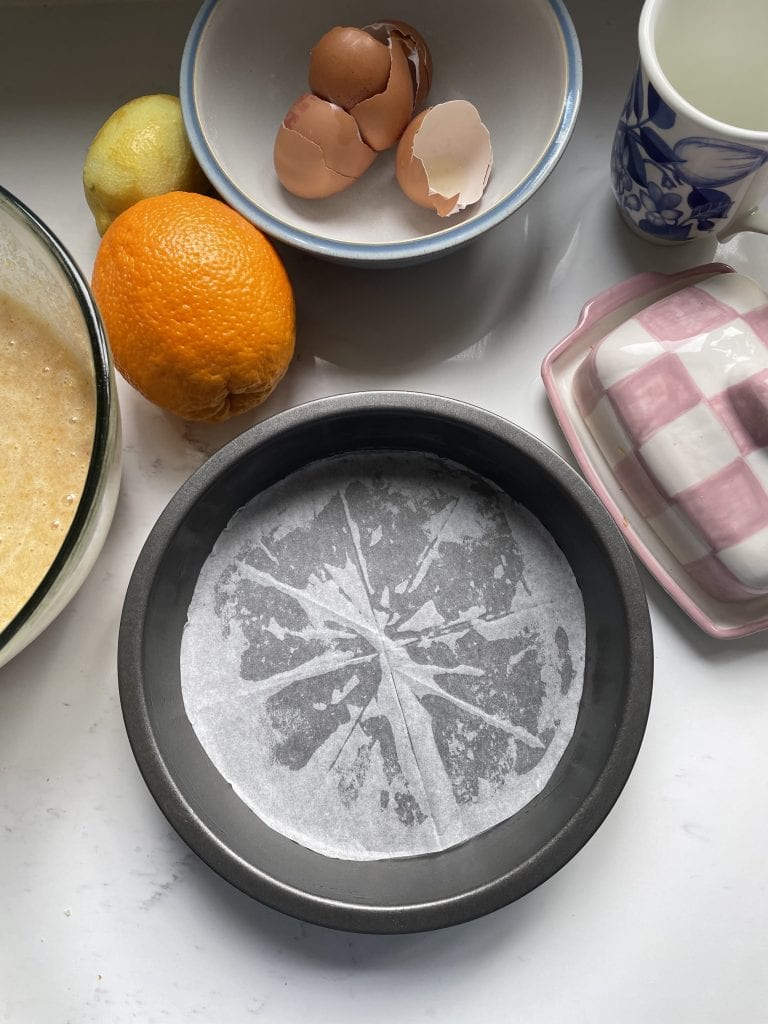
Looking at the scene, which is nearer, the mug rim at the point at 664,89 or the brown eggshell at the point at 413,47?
the mug rim at the point at 664,89

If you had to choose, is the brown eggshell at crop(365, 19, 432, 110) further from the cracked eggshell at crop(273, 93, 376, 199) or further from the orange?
the orange

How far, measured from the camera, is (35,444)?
67cm

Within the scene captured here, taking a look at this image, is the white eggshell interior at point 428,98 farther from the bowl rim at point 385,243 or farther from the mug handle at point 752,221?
the mug handle at point 752,221

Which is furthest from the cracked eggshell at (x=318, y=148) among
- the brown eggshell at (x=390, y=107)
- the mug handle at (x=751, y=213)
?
the mug handle at (x=751, y=213)

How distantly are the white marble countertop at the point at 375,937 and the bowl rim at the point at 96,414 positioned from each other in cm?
14

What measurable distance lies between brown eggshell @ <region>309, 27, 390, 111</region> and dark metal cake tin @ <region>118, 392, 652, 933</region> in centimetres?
22

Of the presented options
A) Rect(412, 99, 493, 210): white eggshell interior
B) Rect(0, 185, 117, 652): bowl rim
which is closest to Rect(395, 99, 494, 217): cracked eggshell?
Rect(412, 99, 493, 210): white eggshell interior

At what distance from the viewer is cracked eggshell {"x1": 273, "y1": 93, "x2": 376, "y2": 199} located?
660 millimetres

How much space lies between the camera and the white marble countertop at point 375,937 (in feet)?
2.24

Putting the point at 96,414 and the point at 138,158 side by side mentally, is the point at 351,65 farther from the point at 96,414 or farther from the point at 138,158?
the point at 96,414

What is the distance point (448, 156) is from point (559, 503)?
10.5 inches

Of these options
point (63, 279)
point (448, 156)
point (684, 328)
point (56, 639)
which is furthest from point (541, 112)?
point (56, 639)

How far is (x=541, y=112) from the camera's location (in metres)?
0.68

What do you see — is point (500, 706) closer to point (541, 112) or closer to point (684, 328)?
point (684, 328)
